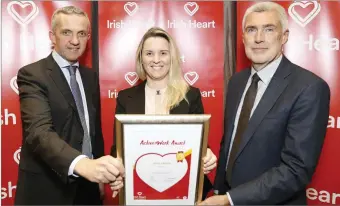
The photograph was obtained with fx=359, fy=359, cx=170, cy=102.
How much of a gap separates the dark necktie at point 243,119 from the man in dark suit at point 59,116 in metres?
0.83

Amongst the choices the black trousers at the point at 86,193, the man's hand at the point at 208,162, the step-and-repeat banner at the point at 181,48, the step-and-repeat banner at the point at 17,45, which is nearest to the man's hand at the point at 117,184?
the man's hand at the point at 208,162

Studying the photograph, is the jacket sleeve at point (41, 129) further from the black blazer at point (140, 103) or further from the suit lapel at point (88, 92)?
the black blazer at point (140, 103)

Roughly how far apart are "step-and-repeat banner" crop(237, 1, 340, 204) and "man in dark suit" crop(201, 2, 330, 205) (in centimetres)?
119

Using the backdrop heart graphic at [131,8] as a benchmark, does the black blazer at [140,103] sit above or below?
below

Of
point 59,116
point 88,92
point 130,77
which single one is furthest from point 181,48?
point 59,116

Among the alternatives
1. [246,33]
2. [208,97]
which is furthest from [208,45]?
[246,33]

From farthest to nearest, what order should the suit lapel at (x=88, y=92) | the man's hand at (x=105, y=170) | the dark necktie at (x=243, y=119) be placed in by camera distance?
the suit lapel at (x=88, y=92)
the dark necktie at (x=243, y=119)
the man's hand at (x=105, y=170)

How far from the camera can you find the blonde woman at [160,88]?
257cm

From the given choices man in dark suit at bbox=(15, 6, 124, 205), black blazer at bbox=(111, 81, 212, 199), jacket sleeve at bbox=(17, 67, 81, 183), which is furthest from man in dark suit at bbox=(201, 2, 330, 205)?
man in dark suit at bbox=(15, 6, 124, 205)

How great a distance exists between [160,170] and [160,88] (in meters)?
1.15

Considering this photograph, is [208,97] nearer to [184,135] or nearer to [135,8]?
[135,8]

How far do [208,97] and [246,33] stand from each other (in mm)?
1275

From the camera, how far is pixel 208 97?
139 inches

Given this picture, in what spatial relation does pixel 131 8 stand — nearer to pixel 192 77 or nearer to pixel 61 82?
pixel 192 77
